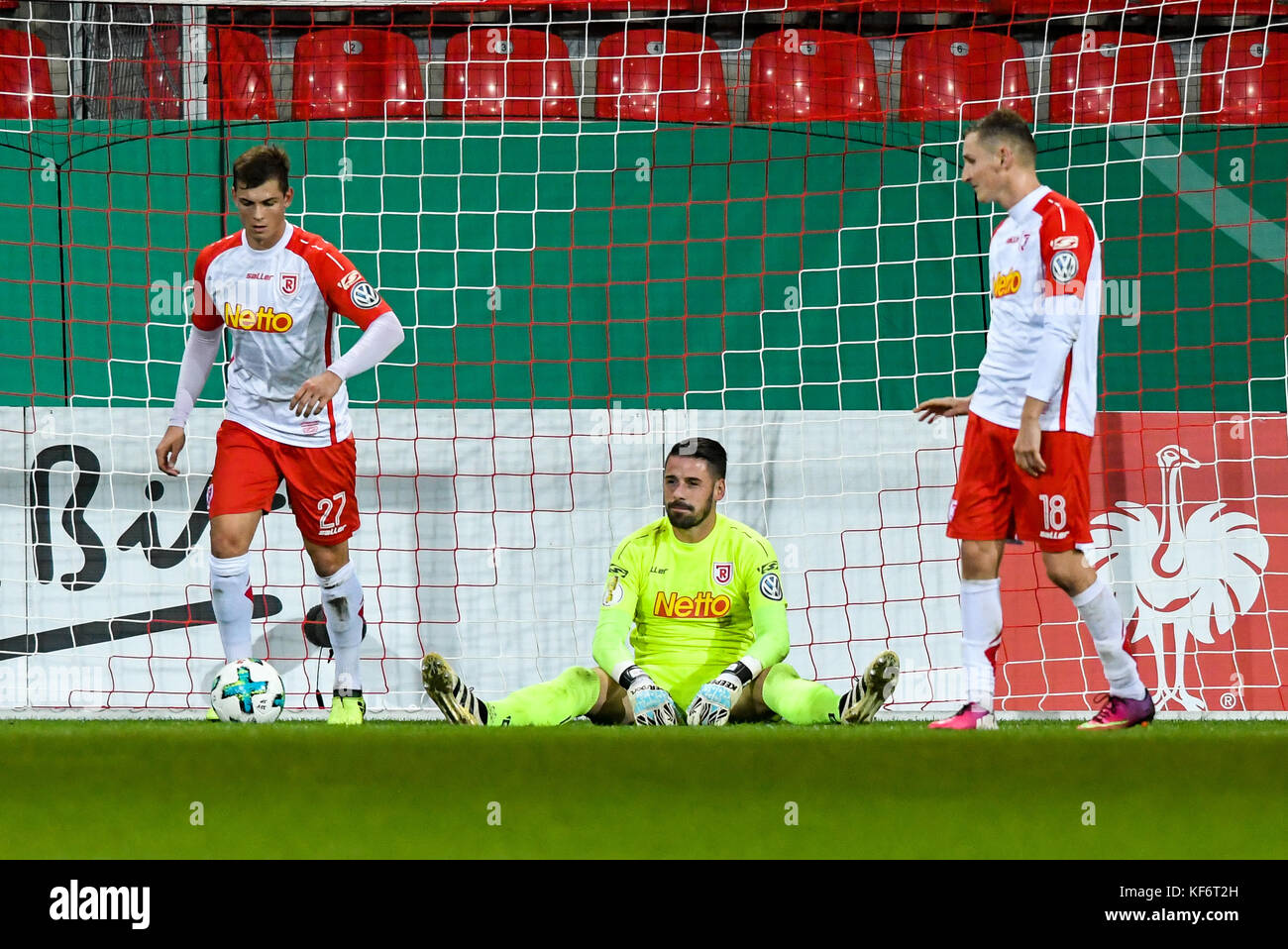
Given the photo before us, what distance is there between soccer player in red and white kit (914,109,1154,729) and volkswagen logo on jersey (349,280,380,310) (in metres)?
1.81

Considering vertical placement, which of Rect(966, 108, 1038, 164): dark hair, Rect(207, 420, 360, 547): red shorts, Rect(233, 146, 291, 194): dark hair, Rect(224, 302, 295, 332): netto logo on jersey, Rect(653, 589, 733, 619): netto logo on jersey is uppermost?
Rect(233, 146, 291, 194): dark hair

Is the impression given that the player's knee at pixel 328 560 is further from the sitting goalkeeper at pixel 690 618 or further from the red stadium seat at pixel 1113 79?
the red stadium seat at pixel 1113 79

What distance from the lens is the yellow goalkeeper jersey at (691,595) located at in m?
4.50

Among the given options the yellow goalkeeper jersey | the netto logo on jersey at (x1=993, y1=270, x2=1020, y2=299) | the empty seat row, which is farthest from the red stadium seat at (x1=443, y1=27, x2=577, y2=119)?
the netto logo on jersey at (x1=993, y1=270, x2=1020, y2=299)

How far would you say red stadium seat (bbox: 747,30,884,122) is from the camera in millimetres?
6512

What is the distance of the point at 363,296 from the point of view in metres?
4.27

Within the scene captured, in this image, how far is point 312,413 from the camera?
4.00 meters

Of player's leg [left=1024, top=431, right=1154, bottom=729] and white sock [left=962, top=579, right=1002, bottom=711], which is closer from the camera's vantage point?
player's leg [left=1024, top=431, right=1154, bottom=729]

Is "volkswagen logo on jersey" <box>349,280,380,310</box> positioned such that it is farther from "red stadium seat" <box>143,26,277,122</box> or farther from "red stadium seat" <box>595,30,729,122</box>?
"red stadium seat" <box>595,30,729,122</box>

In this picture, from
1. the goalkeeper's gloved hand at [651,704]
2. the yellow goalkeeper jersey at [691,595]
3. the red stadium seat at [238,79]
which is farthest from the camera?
the red stadium seat at [238,79]

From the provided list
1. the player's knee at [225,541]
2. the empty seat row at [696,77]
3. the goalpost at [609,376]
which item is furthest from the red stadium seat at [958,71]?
the player's knee at [225,541]

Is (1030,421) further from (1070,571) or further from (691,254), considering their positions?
(691,254)

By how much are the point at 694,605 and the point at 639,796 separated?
4.19 ft

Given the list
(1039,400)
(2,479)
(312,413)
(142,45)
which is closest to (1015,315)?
(1039,400)
